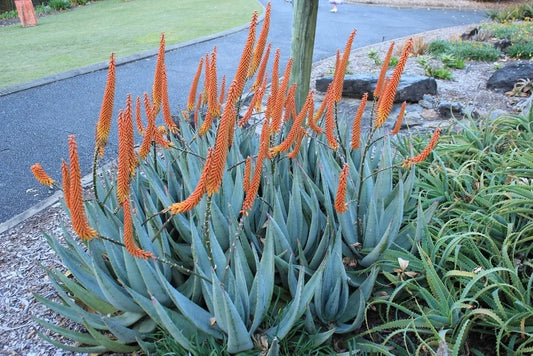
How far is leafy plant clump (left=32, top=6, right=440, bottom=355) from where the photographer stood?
165cm

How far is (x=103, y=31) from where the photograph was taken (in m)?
11.5

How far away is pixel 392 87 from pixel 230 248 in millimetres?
970

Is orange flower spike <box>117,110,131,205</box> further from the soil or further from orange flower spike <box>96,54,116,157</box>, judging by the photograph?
the soil

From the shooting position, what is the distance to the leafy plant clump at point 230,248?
1653 mm

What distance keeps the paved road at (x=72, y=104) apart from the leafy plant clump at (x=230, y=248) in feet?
4.49

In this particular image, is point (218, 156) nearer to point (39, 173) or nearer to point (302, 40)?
point (39, 173)

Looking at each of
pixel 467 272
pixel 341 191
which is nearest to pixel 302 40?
pixel 341 191

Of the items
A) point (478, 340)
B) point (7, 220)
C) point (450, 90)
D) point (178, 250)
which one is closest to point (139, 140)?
point (7, 220)

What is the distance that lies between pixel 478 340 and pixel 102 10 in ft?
56.5

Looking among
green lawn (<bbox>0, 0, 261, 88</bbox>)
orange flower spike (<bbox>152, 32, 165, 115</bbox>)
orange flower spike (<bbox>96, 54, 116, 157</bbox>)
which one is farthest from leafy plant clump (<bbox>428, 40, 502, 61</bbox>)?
orange flower spike (<bbox>96, 54, 116, 157</bbox>)

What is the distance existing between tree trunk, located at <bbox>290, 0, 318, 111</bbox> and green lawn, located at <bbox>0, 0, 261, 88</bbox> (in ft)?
18.2

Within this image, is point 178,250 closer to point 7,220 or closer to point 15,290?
point 15,290

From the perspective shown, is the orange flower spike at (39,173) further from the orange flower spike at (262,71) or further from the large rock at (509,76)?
the large rock at (509,76)

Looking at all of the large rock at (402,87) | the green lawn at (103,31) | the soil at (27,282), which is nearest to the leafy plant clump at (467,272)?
the soil at (27,282)
